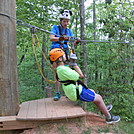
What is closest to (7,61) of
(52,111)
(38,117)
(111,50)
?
(38,117)

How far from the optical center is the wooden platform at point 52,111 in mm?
2795

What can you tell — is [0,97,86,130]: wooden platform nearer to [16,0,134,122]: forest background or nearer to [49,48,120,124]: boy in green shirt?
[49,48,120,124]: boy in green shirt

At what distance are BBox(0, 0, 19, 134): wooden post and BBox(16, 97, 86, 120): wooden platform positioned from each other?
1.01 ft

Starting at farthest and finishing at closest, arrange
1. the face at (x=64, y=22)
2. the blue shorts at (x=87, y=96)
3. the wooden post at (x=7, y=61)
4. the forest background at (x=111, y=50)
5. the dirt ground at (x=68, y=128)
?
the forest background at (x=111, y=50) → the face at (x=64, y=22) → the blue shorts at (x=87, y=96) → the wooden post at (x=7, y=61) → the dirt ground at (x=68, y=128)

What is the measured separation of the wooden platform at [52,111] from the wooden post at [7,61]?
308 mm

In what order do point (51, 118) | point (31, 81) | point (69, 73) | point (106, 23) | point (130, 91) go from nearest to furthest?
1. point (51, 118)
2. point (69, 73)
3. point (130, 91)
4. point (106, 23)
5. point (31, 81)

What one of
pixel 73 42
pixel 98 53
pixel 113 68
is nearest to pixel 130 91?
pixel 113 68

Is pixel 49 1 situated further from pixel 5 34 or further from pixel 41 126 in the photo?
pixel 41 126

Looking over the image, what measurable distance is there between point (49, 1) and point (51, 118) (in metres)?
4.15

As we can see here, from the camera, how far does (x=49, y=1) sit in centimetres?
543

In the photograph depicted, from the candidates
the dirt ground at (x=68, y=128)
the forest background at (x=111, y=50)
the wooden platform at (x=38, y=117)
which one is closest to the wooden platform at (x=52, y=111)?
the wooden platform at (x=38, y=117)

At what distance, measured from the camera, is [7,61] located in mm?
2959

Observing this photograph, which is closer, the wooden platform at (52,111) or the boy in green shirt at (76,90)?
the wooden platform at (52,111)

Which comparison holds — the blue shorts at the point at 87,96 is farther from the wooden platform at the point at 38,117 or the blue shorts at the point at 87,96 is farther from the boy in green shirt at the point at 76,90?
the wooden platform at the point at 38,117
